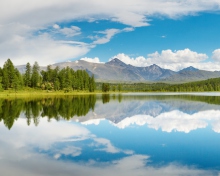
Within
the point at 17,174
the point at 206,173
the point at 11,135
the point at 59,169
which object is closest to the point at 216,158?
the point at 206,173

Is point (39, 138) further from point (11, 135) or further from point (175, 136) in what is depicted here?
point (175, 136)

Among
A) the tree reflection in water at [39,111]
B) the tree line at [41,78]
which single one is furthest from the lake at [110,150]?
the tree line at [41,78]

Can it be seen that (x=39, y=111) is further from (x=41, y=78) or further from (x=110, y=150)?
(x=41, y=78)

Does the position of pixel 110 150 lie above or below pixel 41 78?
below

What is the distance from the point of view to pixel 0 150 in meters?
19.0

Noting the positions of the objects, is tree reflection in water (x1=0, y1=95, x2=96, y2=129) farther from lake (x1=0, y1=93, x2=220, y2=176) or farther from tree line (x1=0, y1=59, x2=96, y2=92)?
tree line (x1=0, y1=59, x2=96, y2=92)

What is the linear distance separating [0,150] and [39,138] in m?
4.62

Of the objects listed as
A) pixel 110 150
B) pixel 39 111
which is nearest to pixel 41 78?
pixel 39 111

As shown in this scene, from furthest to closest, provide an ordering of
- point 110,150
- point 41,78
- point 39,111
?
point 41,78 < point 39,111 < point 110,150

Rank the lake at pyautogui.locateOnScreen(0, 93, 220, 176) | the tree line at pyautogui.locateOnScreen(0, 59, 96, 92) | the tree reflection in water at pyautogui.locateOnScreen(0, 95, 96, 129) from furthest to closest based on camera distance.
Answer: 1. the tree line at pyautogui.locateOnScreen(0, 59, 96, 92)
2. the tree reflection in water at pyautogui.locateOnScreen(0, 95, 96, 129)
3. the lake at pyautogui.locateOnScreen(0, 93, 220, 176)

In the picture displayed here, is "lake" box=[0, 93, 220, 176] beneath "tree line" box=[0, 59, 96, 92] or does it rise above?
beneath

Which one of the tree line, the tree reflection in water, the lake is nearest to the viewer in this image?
the lake

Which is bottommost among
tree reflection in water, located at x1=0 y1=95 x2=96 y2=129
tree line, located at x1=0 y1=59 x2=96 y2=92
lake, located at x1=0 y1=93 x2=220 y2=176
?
lake, located at x1=0 y1=93 x2=220 y2=176

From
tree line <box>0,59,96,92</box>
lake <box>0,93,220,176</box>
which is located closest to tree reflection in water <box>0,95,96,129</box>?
lake <box>0,93,220,176</box>
